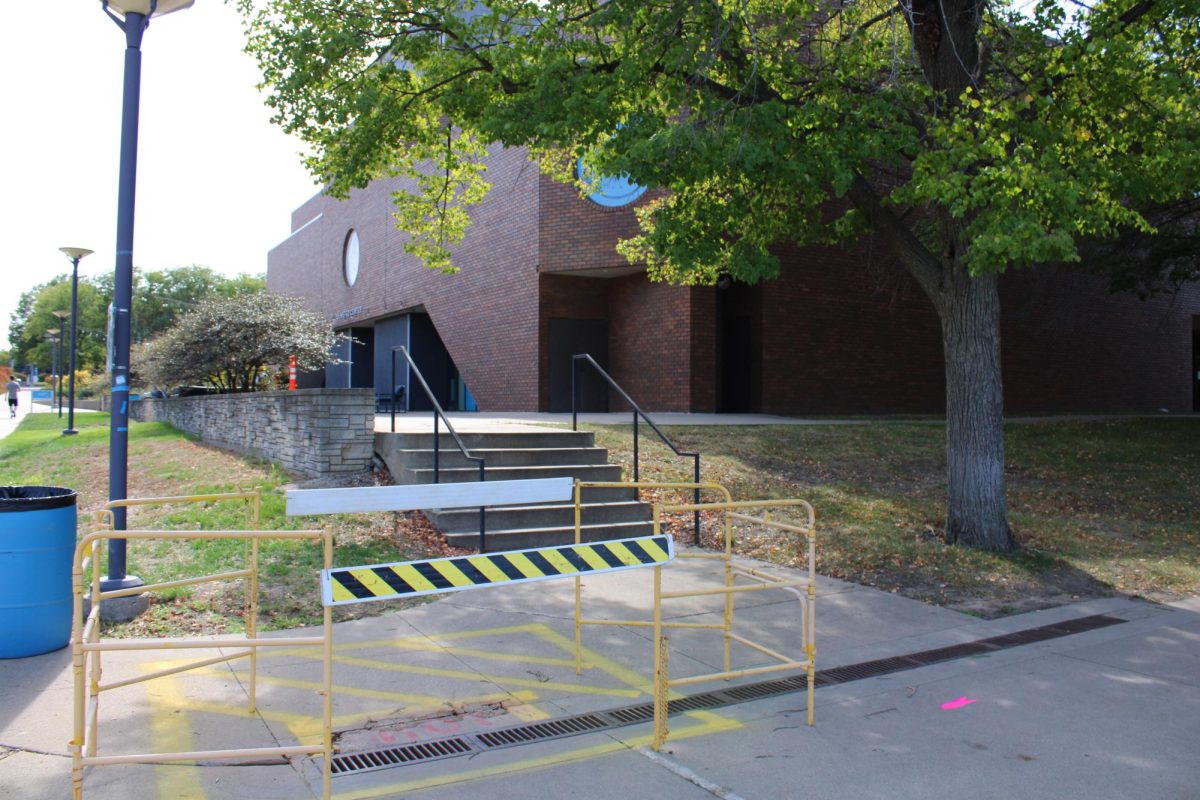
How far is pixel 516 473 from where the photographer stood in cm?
1044

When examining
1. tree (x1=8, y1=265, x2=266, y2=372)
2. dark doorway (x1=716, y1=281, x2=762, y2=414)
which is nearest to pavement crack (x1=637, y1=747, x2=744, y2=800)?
dark doorway (x1=716, y1=281, x2=762, y2=414)

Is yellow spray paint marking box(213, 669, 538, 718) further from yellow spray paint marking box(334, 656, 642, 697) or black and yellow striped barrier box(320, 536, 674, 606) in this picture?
black and yellow striped barrier box(320, 536, 674, 606)

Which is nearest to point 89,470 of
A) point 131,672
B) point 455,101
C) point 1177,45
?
point 455,101

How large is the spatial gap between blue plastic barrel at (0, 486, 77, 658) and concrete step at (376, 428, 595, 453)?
4985 millimetres

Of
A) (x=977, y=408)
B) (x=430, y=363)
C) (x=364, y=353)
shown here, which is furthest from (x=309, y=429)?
(x=364, y=353)

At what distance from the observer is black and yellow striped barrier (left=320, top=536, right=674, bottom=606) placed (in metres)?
3.77

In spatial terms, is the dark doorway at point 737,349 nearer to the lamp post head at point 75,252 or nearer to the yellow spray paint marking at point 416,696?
the lamp post head at point 75,252

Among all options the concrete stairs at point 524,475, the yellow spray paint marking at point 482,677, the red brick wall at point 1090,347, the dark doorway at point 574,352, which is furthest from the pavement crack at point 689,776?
the red brick wall at point 1090,347

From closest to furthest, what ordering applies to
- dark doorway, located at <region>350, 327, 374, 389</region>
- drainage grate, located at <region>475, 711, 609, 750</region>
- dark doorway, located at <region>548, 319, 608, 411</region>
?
drainage grate, located at <region>475, 711, 609, 750</region> → dark doorway, located at <region>548, 319, 608, 411</region> → dark doorway, located at <region>350, 327, 374, 389</region>

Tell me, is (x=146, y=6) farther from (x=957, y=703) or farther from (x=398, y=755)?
(x=957, y=703)

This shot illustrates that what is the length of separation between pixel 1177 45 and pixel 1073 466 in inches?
293

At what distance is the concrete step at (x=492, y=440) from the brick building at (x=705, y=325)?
323 inches

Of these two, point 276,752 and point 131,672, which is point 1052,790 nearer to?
point 276,752

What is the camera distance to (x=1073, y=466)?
15.0 m
